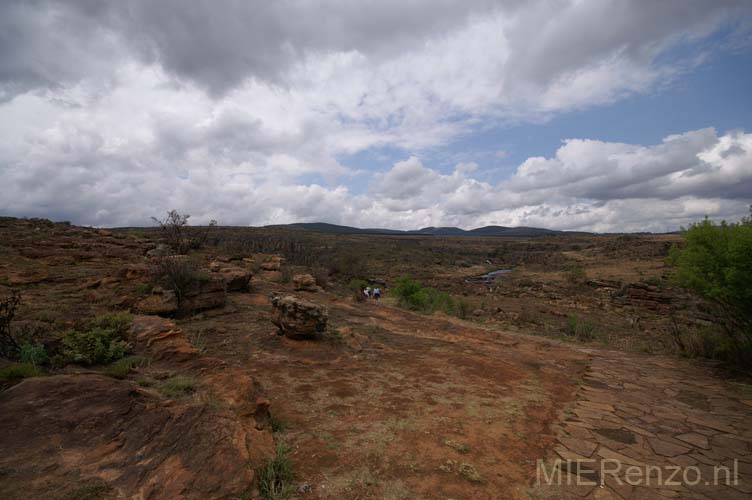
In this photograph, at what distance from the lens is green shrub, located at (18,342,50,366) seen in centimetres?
386

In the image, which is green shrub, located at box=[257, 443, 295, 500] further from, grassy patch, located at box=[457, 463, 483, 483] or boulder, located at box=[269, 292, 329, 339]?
boulder, located at box=[269, 292, 329, 339]

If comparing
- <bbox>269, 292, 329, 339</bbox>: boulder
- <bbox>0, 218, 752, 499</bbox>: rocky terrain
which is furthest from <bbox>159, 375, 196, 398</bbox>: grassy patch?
<bbox>269, 292, 329, 339</bbox>: boulder

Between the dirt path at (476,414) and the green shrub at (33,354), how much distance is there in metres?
2.69

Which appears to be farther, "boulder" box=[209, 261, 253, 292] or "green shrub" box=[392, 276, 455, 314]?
"green shrub" box=[392, 276, 455, 314]

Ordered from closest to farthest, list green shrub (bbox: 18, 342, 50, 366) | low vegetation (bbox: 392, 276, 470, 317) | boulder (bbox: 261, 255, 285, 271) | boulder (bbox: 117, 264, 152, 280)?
green shrub (bbox: 18, 342, 50, 366) < boulder (bbox: 117, 264, 152, 280) < low vegetation (bbox: 392, 276, 470, 317) < boulder (bbox: 261, 255, 285, 271)

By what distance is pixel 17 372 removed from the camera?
3.33 meters

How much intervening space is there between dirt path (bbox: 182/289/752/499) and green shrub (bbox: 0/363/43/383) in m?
2.64

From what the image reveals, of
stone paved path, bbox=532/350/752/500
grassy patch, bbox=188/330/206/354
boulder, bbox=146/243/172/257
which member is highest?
boulder, bbox=146/243/172/257

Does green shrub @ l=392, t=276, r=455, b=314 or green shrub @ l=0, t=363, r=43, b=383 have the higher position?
green shrub @ l=0, t=363, r=43, b=383

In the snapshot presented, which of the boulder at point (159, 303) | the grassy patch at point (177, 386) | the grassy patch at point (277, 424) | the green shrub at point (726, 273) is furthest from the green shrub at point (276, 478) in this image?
the green shrub at point (726, 273)

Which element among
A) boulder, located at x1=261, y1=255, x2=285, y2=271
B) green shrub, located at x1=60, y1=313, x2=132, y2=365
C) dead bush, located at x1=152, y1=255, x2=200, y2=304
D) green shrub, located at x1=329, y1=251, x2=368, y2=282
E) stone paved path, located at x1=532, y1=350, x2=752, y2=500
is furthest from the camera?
green shrub, located at x1=329, y1=251, x2=368, y2=282

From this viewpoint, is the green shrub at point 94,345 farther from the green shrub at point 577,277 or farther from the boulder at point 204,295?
the green shrub at point 577,277

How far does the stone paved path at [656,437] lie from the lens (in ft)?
11.0

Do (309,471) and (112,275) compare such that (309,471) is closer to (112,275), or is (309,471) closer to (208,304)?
(208,304)
